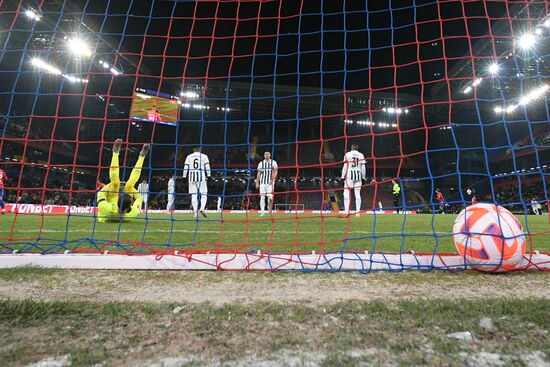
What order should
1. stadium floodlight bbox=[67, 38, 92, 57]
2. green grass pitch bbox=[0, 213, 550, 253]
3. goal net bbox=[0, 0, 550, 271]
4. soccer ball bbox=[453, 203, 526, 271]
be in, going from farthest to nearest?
stadium floodlight bbox=[67, 38, 92, 57] < goal net bbox=[0, 0, 550, 271] < green grass pitch bbox=[0, 213, 550, 253] < soccer ball bbox=[453, 203, 526, 271]

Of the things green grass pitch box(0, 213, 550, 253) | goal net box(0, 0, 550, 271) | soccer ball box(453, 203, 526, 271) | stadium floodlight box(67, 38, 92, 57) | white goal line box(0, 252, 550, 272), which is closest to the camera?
soccer ball box(453, 203, 526, 271)

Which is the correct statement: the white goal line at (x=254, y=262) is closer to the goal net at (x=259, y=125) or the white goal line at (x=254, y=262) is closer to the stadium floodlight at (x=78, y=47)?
the goal net at (x=259, y=125)

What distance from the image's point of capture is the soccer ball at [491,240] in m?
2.24

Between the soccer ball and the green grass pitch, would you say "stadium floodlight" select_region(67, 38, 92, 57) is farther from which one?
the soccer ball

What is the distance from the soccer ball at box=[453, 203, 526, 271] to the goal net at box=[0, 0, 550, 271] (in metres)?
0.13

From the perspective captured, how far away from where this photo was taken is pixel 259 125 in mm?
28953

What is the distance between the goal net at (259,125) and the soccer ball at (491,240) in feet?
0.42

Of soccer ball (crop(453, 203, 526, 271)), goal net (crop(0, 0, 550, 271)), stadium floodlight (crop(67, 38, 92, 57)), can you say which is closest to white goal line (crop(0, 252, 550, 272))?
goal net (crop(0, 0, 550, 271))

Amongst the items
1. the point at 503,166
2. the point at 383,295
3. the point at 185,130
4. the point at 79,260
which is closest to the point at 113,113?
the point at 185,130

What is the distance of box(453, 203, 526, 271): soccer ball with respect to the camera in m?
2.24

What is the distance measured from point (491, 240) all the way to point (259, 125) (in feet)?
90.3

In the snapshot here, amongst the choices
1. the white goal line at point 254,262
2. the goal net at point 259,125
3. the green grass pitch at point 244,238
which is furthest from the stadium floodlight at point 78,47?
the white goal line at point 254,262

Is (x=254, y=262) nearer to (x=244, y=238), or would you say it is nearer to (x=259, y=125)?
(x=244, y=238)

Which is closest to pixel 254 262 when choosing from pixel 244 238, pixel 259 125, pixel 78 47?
pixel 244 238
